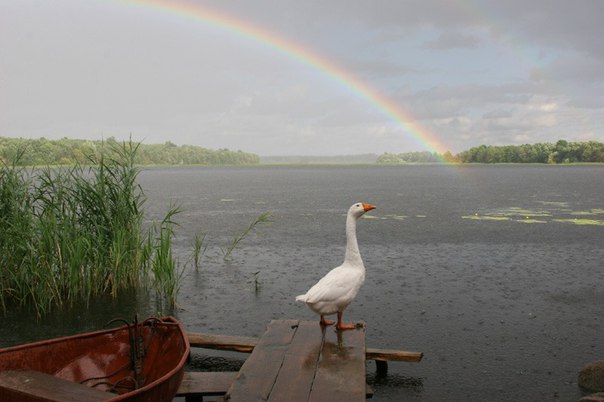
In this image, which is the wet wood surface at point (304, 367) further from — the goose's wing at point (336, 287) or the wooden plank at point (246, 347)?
the wooden plank at point (246, 347)

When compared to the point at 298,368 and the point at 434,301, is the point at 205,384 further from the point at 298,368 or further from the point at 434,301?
the point at 434,301

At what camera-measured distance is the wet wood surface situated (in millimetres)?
6246

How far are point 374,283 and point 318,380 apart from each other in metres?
9.67

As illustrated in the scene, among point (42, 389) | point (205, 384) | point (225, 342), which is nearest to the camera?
point (42, 389)

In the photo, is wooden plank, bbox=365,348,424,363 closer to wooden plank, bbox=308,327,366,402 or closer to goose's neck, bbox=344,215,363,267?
wooden plank, bbox=308,327,366,402

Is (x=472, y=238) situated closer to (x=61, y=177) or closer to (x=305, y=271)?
(x=305, y=271)

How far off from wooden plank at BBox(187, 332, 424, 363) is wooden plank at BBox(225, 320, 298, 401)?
2.81 feet

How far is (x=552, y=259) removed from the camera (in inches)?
781

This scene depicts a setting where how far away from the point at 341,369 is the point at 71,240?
8436 millimetres

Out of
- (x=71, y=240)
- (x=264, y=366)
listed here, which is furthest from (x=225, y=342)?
(x=71, y=240)

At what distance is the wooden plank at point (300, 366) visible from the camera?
624 cm

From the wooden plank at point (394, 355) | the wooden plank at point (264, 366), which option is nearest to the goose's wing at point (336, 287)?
the wooden plank at point (264, 366)

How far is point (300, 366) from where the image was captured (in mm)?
6984

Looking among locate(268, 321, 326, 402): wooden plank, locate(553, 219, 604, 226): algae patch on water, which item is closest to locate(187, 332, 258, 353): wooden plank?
locate(268, 321, 326, 402): wooden plank
